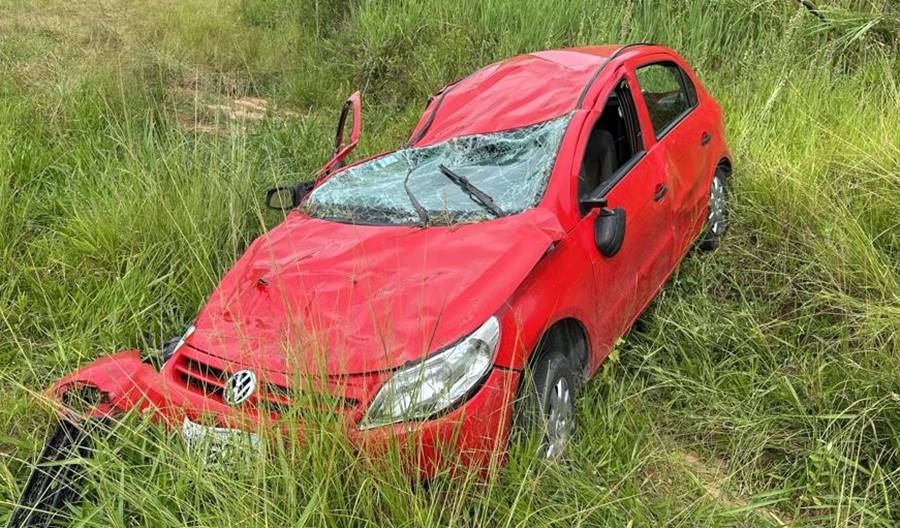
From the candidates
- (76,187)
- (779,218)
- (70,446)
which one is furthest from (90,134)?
(779,218)

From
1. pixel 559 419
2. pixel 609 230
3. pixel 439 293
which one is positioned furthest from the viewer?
pixel 609 230

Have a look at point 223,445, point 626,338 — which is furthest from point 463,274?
point 626,338

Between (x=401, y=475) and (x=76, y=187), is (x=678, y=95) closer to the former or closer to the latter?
(x=401, y=475)

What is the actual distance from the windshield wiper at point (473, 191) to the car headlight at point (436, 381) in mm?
745

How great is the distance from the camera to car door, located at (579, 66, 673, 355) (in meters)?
3.12

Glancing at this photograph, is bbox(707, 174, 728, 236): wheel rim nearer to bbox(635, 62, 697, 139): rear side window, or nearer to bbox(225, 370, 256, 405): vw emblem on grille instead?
bbox(635, 62, 697, 139): rear side window

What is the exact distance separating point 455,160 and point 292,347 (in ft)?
4.90

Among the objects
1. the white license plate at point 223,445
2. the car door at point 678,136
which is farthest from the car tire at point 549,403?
the car door at point 678,136

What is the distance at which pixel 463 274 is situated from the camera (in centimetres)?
265

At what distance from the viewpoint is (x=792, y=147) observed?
4945mm

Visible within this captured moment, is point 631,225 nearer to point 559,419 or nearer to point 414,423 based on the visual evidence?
point 559,419

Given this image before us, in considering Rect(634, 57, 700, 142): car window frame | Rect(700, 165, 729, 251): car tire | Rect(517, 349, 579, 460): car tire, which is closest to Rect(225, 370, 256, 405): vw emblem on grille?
Rect(517, 349, 579, 460): car tire

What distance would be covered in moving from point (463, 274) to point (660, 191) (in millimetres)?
1444

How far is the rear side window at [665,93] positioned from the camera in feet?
12.9
